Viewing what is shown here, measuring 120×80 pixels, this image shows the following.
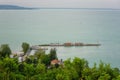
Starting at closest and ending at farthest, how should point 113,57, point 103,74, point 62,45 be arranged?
point 103,74
point 113,57
point 62,45

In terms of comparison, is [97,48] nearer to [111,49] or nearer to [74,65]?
[111,49]

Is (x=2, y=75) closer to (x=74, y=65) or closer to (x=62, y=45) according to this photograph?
(x=74, y=65)

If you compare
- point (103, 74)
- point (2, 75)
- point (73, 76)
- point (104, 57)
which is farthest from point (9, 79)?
point (104, 57)

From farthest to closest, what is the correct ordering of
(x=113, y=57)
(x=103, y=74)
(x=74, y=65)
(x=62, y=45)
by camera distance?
(x=62, y=45)
(x=113, y=57)
(x=74, y=65)
(x=103, y=74)

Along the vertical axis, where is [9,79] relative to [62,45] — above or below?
below

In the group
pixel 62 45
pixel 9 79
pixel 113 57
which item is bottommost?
pixel 9 79

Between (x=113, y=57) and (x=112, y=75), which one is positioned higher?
(x=113, y=57)

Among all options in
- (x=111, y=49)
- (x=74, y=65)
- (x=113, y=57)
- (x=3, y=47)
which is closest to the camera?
(x=74, y=65)

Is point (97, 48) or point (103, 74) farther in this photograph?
point (97, 48)

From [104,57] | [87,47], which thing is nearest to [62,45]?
[87,47]
